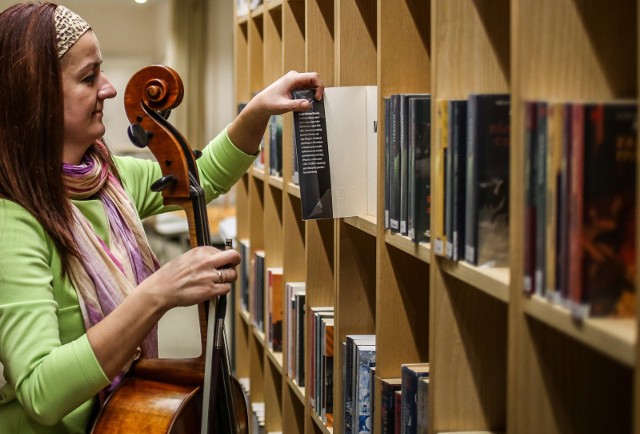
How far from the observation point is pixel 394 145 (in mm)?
1786

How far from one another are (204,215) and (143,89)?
0.90 ft

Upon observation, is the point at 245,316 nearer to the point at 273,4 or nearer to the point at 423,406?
the point at 273,4

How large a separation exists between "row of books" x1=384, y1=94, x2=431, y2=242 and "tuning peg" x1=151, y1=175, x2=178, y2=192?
1.37ft

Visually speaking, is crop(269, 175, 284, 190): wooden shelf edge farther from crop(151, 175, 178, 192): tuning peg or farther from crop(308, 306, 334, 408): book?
crop(151, 175, 178, 192): tuning peg

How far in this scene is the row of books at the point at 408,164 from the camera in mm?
1659

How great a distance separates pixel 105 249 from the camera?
1.94 meters

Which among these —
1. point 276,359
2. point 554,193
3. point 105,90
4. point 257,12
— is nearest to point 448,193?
point 554,193

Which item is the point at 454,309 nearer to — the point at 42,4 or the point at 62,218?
the point at 62,218

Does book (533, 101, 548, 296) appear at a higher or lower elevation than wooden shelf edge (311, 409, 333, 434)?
higher

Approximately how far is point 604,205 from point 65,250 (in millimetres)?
1138

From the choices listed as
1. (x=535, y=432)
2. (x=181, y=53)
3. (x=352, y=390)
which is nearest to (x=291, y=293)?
(x=352, y=390)

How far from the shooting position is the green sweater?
1670 millimetres

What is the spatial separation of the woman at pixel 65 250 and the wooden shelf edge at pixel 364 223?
0.28 metres

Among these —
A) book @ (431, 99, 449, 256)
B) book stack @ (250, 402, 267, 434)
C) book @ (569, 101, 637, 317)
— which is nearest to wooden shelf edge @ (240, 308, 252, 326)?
book stack @ (250, 402, 267, 434)
